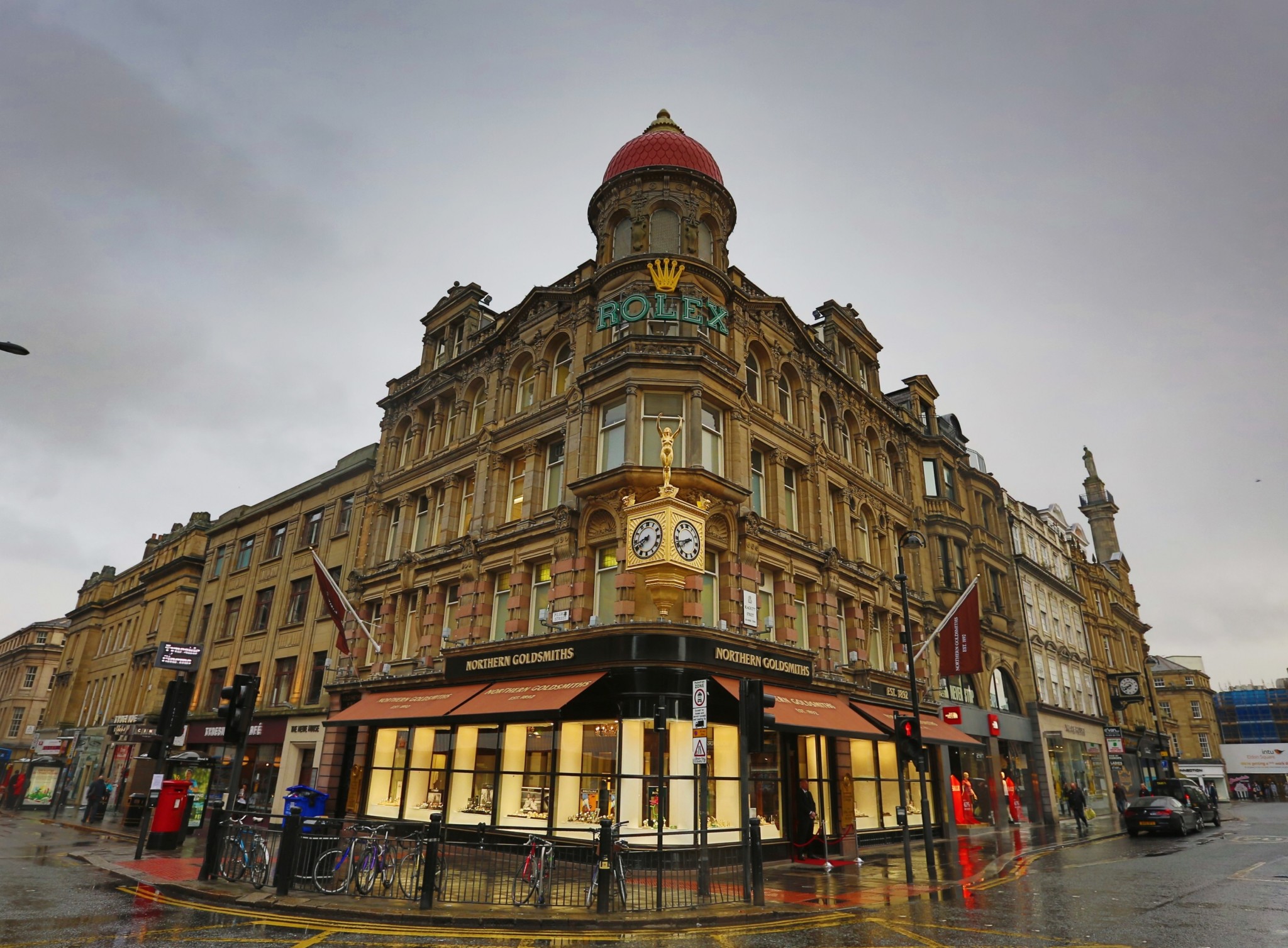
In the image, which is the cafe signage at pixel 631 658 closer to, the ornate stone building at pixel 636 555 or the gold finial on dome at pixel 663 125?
the ornate stone building at pixel 636 555

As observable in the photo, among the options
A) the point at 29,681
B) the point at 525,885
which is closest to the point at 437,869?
the point at 525,885

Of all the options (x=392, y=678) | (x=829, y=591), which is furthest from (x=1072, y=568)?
(x=392, y=678)

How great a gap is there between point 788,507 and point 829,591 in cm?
308

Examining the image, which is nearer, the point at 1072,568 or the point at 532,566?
the point at 532,566

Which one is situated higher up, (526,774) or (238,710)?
(238,710)

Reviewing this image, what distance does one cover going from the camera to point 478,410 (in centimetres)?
2866

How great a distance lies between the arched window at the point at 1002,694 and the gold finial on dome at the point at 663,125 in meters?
27.7

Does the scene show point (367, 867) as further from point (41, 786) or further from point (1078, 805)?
point (41, 786)

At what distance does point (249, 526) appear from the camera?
3944cm

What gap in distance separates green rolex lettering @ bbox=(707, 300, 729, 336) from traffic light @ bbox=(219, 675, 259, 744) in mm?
15121

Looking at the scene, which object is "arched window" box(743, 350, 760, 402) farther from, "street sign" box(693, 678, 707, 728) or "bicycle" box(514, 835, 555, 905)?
"bicycle" box(514, 835, 555, 905)

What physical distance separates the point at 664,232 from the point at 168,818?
21323 mm

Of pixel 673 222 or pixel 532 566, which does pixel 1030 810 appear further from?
pixel 673 222

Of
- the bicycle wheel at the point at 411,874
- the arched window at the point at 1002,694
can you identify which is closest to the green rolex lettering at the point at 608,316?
the bicycle wheel at the point at 411,874
